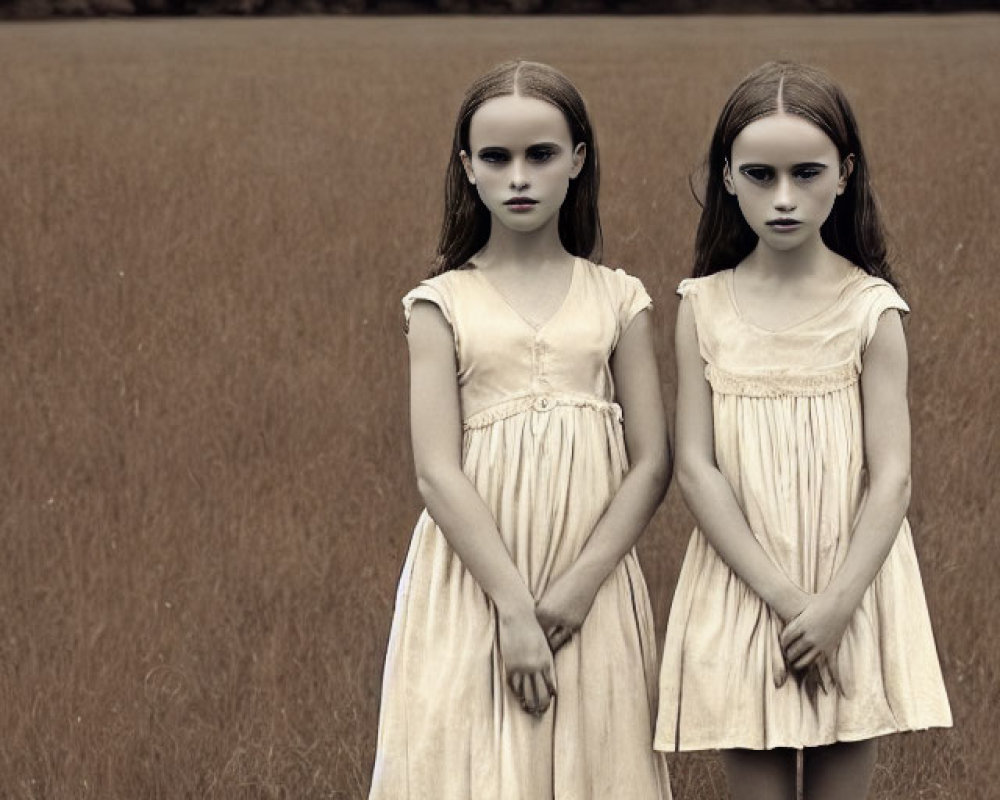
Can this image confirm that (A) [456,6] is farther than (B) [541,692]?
Yes

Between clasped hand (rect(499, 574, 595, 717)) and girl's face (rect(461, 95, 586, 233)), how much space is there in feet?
1.81

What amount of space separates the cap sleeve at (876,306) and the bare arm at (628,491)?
1.07ft

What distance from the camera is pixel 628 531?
247 cm

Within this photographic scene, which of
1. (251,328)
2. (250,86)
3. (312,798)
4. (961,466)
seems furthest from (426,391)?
(250,86)

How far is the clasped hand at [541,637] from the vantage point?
242 centimetres

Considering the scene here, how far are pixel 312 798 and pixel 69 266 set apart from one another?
427 cm

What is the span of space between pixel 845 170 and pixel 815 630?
2.27 ft

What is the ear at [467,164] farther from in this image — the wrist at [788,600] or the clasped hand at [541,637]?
the wrist at [788,600]

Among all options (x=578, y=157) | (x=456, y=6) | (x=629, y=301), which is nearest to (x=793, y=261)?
(x=629, y=301)

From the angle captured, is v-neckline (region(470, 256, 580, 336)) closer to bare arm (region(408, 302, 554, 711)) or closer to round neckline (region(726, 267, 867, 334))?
bare arm (region(408, 302, 554, 711))

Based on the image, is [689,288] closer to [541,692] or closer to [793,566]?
[793,566]

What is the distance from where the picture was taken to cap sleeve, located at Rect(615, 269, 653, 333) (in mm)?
2557

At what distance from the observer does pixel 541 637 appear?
2.43 m

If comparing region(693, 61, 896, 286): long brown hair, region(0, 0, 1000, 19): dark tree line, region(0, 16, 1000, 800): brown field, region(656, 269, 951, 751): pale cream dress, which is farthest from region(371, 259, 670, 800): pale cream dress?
region(0, 0, 1000, 19): dark tree line
